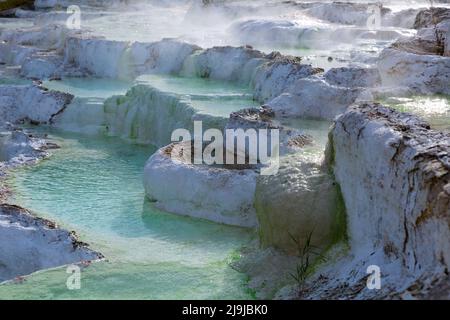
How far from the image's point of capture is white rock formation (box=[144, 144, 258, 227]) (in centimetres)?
757

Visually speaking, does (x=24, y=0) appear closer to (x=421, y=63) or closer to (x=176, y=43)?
(x=176, y=43)

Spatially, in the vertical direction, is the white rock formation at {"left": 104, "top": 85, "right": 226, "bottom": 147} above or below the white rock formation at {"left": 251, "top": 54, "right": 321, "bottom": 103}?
below

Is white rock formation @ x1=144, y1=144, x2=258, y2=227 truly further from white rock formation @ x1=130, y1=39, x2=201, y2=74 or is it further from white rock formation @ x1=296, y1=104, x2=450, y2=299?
white rock formation @ x1=130, y1=39, x2=201, y2=74

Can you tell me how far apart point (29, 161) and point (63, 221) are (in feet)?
9.19

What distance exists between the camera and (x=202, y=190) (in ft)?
25.5

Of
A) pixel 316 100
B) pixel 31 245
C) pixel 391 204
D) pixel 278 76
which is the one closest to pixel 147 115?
pixel 278 76

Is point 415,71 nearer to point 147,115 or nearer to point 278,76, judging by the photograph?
point 278,76

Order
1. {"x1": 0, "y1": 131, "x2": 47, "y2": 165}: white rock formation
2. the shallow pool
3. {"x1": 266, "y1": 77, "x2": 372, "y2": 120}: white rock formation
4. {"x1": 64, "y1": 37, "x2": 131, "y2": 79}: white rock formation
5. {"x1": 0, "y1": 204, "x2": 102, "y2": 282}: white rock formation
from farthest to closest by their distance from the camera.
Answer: {"x1": 64, "y1": 37, "x2": 131, "y2": 79}: white rock formation → {"x1": 0, "y1": 131, "x2": 47, "y2": 165}: white rock formation → {"x1": 266, "y1": 77, "x2": 372, "y2": 120}: white rock formation → {"x1": 0, "y1": 204, "x2": 102, "y2": 282}: white rock formation → the shallow pool

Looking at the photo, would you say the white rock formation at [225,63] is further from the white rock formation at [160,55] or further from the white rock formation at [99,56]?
Result: the white rock formation at [99,56]

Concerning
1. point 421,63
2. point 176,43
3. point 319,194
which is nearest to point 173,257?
point 319,194

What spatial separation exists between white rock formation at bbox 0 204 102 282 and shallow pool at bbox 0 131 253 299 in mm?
237

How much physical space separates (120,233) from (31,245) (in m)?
0.88

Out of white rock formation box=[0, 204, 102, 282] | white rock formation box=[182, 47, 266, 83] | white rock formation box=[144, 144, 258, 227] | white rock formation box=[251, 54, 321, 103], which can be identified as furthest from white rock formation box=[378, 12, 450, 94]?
white rock formation box=[0, 204, 102, 282]

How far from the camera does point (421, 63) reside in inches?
345
